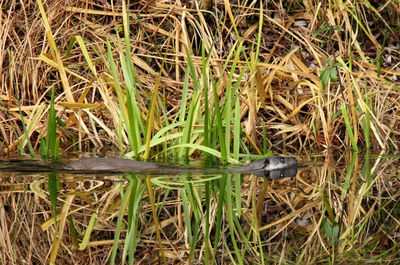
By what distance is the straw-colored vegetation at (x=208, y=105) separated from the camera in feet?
13.3

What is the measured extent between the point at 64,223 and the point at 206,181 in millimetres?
1746

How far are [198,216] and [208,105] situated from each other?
1828mm

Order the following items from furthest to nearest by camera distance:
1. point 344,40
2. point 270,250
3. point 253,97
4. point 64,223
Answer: point 344,40 < point 253,97 < point 64,223 < point 270,250

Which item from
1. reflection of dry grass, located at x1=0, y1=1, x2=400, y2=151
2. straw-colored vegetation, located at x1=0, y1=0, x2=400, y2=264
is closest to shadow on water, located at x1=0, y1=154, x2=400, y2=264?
straw-colored vegetation, located at x1=0, y1=0, x2=400, y2=264

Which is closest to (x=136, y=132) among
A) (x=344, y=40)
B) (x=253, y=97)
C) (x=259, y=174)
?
(x=259, y=174)

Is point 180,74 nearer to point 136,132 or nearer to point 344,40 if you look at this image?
point 344,40

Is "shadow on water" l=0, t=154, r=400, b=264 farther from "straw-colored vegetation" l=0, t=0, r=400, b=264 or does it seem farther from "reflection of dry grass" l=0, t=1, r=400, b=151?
"reflection of dry grass" l=0, t=1, r=400, b=151

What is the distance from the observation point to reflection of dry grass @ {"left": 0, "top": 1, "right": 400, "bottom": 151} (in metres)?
6.88

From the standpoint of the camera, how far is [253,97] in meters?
6.60

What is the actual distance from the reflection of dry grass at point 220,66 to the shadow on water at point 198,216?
108cm

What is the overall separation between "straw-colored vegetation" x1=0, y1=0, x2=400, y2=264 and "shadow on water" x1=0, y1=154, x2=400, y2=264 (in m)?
0.02

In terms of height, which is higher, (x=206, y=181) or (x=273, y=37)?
(x=273, y=37)

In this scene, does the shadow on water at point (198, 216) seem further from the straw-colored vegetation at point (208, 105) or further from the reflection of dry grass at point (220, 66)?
the reflection of dry grass at point (220, 66)

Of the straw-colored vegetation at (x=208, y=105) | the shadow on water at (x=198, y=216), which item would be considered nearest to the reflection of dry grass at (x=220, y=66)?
the straw-colored vegetation at (x=208, y=105)
